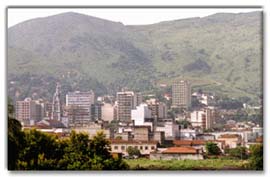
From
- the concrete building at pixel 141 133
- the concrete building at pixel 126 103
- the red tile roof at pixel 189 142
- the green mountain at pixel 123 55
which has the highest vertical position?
the green mountain at pixel 123 55

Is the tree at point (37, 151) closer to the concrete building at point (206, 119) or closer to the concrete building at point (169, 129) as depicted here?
the concrete building at point (169, 129)

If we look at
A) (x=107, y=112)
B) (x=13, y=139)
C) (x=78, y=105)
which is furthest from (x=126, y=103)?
(x=13, y=139)

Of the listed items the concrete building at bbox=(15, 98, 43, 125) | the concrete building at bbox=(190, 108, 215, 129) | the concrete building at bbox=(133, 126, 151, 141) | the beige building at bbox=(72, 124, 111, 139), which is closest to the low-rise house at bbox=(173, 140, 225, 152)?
the concrete building at bbox=(190, 108, 215, 129)

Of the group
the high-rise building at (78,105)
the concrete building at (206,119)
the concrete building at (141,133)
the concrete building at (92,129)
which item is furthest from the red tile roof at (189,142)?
the high-rise building at (78,105)

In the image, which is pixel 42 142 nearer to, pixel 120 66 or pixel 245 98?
pixel 120 66

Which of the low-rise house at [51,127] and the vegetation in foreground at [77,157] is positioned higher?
the low-rise house at [51,127]

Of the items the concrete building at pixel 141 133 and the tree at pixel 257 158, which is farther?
the concrete building at pixel 141 133

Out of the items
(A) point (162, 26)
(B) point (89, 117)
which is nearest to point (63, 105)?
(B) point (89, 117)

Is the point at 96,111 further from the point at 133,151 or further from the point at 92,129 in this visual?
the point at 133,151
